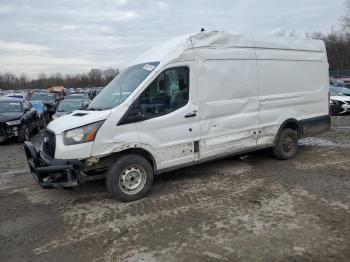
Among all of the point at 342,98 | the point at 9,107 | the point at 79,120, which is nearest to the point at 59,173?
the point at 79,120

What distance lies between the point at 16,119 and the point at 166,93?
26.9ft

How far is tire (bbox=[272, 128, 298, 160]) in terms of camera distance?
7535 mm

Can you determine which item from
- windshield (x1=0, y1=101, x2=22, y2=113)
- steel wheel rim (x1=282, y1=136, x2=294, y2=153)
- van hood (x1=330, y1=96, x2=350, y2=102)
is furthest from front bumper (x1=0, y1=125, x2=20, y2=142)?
van hood (x1=330, y1=96, x2=350, y2=102)

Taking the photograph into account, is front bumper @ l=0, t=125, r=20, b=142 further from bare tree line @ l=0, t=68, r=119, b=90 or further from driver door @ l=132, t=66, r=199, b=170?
bare tree line @ l=0, t=68, r=119, b=90

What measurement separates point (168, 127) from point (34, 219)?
7.91 feet

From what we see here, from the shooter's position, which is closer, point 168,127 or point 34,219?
point 34,219

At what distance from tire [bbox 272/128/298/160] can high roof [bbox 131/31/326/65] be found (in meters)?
1.85

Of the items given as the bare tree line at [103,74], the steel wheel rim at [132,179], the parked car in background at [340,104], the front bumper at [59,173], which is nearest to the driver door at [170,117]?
the steel wheel rim at [132,179]

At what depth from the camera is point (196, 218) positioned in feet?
15.2

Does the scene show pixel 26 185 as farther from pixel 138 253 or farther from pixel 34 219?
pixel 138 253

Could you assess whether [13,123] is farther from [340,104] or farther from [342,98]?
[342,98]

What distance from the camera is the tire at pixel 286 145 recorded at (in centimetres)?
754

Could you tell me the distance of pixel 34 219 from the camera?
496cm

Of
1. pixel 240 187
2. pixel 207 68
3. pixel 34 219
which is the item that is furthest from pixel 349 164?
pixel 34 219
